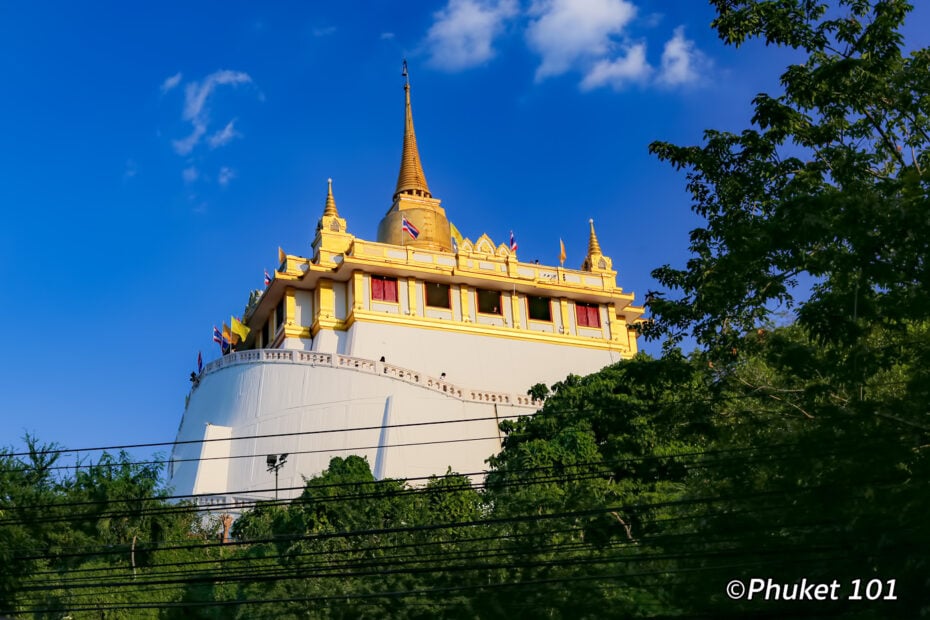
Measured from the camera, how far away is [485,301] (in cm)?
4644

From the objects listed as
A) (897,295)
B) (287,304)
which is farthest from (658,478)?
(287,304)

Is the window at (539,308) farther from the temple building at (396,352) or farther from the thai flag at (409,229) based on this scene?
the thai flag at (409,229)

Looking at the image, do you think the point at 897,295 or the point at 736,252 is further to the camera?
the point at 736,252

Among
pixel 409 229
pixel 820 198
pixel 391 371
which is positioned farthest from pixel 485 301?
pixel 820 198

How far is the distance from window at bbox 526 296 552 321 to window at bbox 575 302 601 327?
139 cm

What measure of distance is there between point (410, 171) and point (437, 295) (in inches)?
406

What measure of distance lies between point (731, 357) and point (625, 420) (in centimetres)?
1520

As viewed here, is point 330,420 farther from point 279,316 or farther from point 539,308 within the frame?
point 539,308

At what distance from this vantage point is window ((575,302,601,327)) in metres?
48.0

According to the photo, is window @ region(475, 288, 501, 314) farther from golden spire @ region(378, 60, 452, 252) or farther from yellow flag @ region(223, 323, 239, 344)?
yellow flag @ region(223, 323, 239, 344)

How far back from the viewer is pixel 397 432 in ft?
124

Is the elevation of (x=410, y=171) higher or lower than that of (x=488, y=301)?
higher

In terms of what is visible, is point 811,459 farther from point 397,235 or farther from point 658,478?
point 397,235

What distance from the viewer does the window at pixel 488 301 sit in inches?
1822
